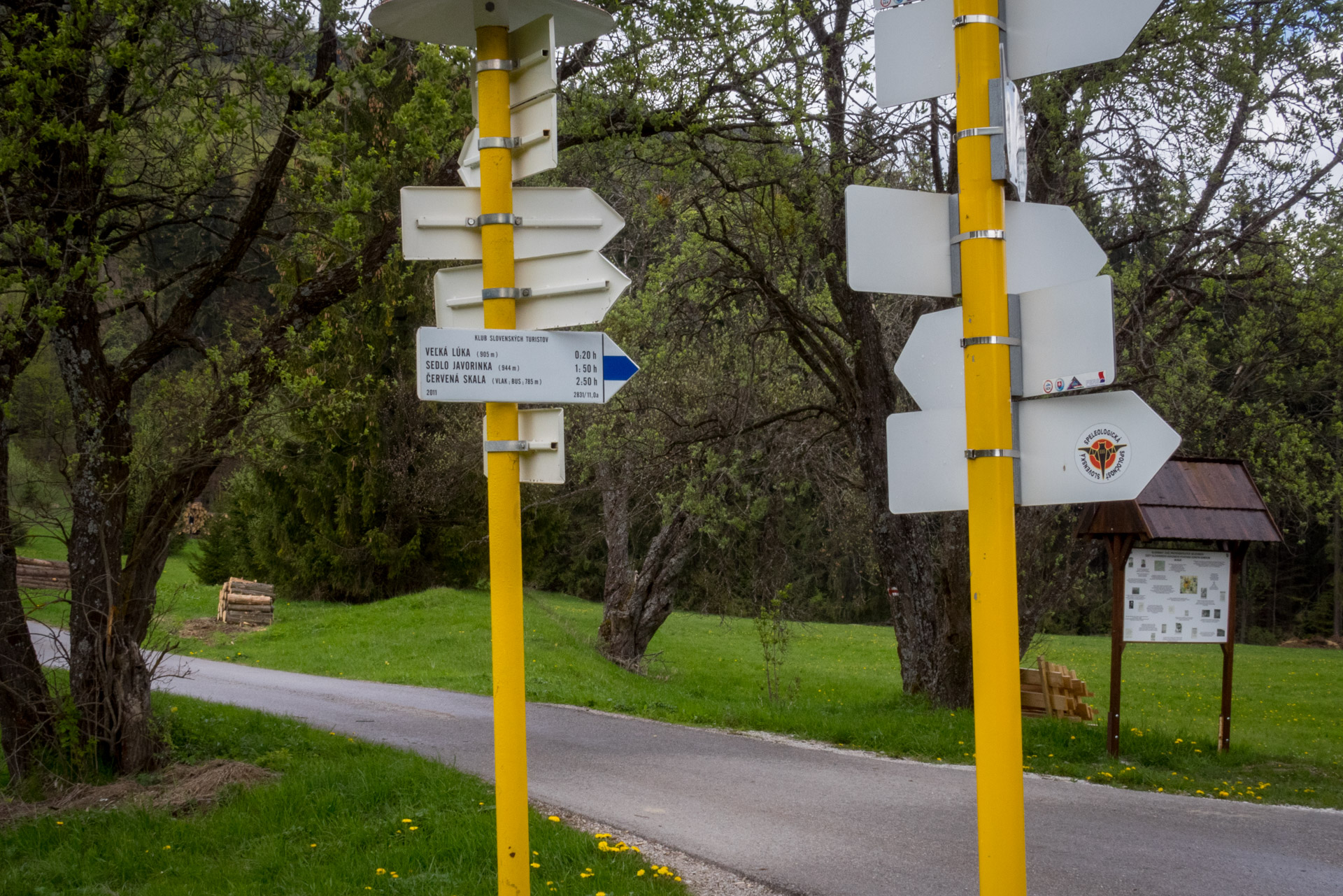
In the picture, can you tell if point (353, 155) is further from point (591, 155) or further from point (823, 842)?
point (823, 842)

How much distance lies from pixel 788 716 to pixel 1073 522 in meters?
4.24

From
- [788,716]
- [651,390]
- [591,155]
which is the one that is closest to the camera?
[591,155]

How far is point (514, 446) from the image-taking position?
3834mm

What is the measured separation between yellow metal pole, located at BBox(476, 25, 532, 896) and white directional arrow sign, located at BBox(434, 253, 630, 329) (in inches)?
2.5

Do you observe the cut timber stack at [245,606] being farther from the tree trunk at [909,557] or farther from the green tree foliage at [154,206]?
the tree trunk at [909,557]

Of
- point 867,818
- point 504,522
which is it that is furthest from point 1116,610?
point 504,522

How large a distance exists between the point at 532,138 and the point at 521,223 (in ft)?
0.98

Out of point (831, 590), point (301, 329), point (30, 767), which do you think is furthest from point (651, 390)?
point (831, 590)

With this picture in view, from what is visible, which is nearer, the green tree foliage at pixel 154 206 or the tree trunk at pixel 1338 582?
the green tree foliage at pixel 154 206

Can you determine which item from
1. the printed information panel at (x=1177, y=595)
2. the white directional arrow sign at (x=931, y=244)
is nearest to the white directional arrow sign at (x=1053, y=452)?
the white directional arrow sign at (x=931, y=244)

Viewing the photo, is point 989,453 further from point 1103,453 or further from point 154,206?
point 154,206

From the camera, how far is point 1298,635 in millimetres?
38938

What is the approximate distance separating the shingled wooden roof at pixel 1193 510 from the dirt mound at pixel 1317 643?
25.3 metres

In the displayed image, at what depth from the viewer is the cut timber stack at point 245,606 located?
901 inches
